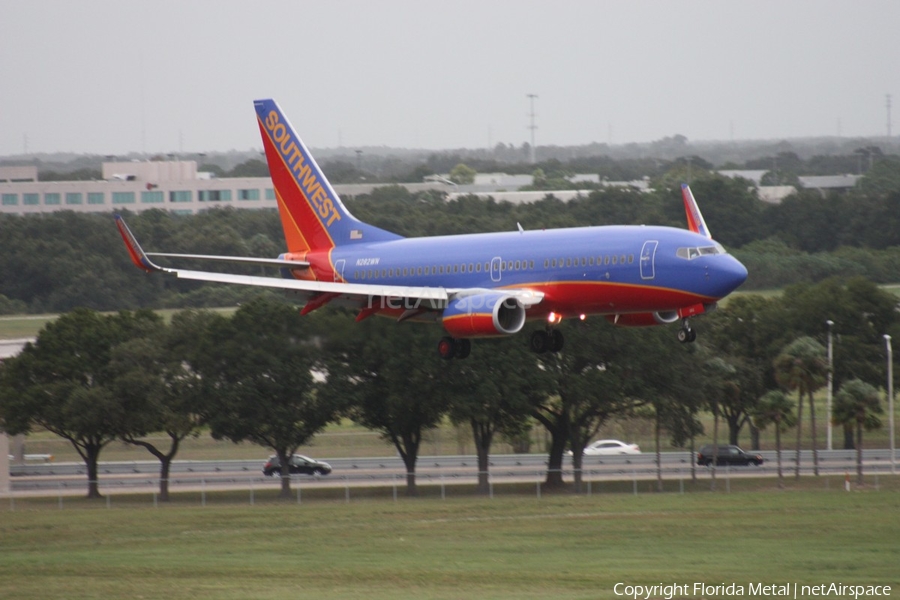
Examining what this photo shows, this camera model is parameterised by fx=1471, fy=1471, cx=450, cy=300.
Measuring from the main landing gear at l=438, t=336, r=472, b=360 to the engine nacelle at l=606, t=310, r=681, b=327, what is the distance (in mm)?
6684

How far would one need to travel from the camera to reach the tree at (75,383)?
9419 cm

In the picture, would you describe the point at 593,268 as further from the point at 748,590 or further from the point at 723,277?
the point at 748,590

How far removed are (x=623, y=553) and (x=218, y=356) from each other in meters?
36.5

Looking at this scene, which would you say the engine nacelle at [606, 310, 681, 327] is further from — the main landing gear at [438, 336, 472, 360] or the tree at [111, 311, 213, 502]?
the tree at [111, 311, 213, 502]

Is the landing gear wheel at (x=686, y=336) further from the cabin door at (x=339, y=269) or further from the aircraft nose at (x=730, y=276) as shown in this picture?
the cabin door at (x=339, y=269)

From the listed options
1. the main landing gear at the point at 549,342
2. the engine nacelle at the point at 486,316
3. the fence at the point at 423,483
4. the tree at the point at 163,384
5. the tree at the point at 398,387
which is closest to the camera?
the engine nacelle at the point at 486,316

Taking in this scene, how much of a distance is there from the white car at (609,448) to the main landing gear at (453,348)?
4165cm

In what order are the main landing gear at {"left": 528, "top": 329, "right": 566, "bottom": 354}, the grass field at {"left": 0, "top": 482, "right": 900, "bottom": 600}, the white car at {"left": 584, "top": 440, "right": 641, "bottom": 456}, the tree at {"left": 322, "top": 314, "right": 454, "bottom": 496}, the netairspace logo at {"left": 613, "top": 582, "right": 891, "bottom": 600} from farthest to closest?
the white car at {"left": 584, "top": 440, "right": 641, "bottom": 456} → the tree at {"left": 322, "top": 314, "right": 454, "bottom": 496} → the main landing gear at {"left": 528, "top": 329, "right": 566, "bottom": 354} → the grass field at {"left": 0, "top": 482, "right": 900, "bottom": 600} → the netairspace logo at {"left": 613, "top": 582, "right": 891, "bottom": 600}

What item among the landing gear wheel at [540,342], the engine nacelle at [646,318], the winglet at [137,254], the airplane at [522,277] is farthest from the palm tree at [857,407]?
the winglet at [137,254]

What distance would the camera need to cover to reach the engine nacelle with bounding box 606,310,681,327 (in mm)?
Result: 61406

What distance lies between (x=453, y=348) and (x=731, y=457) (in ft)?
129

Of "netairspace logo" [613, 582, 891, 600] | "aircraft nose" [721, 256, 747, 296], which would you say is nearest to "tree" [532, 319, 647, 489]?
"aircraft nose" [721, 256, 747, 296]

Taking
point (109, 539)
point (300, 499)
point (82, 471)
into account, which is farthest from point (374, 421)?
point (109, 539)

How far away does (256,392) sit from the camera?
93.4m
